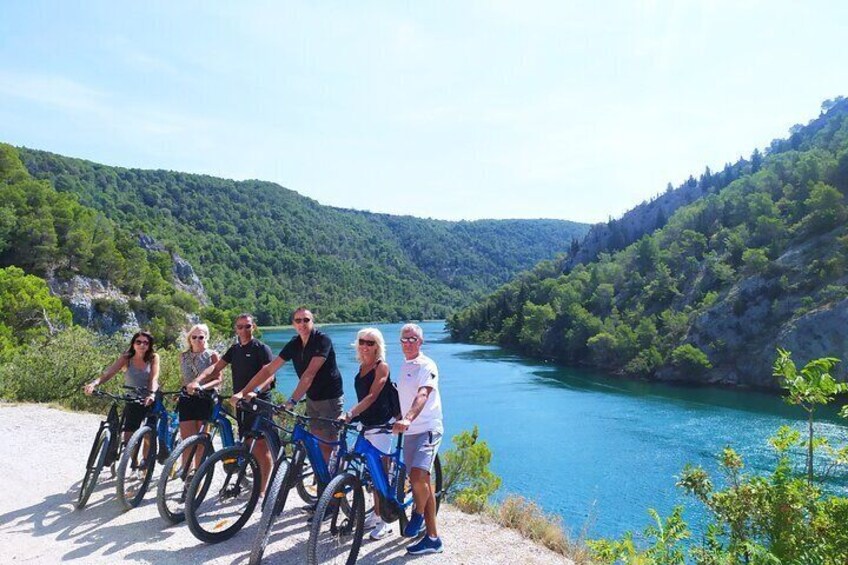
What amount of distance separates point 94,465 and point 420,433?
374 centimetres

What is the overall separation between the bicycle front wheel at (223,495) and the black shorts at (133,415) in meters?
1.16

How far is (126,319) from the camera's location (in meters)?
54.8

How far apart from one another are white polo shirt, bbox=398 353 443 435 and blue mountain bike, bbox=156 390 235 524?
6.67 feet

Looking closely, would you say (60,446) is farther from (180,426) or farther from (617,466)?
(617,466)

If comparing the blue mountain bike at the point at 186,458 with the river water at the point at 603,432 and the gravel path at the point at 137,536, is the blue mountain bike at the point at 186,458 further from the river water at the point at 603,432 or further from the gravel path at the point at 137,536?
the river water at the point at 603,432

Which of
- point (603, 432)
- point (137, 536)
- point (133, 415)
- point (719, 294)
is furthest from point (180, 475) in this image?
point (719, 294)

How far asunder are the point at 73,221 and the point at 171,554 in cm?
5924

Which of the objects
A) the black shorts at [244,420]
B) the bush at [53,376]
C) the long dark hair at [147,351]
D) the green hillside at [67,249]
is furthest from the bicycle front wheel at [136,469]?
the green hillside at [67,249]

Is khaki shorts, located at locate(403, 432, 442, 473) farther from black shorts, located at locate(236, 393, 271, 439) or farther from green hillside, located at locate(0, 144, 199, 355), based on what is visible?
green hillside, located at locate(0, 144, 199, 355)

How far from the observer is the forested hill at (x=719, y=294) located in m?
53.4

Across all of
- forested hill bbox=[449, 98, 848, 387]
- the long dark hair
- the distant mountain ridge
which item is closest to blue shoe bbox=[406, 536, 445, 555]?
the long dark hair

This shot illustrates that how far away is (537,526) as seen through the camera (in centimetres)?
632

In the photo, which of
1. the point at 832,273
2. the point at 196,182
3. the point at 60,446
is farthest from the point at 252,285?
the point at 60,446

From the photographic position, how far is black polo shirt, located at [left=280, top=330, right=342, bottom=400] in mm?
5512
